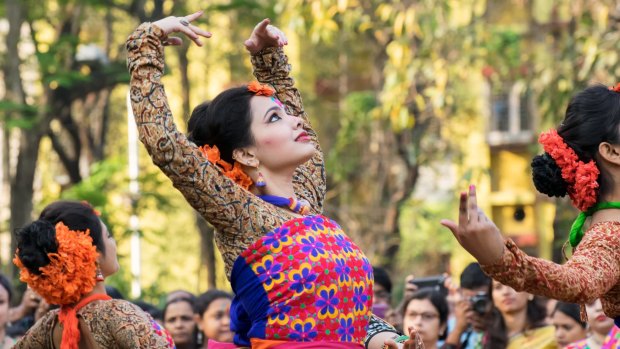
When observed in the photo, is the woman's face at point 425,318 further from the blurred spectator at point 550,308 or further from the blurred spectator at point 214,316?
the blurred spectator at point 214,316

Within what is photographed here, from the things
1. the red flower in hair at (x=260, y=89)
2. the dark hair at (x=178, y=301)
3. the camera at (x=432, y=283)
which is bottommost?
the dark hair at (x=178, y=301)

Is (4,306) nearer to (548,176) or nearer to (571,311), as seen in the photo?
(571,311)

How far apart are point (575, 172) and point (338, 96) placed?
20.3 metres

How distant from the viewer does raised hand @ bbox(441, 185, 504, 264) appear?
362 cm

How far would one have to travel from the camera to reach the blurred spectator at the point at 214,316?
26.6 feet

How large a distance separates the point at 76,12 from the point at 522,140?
12511 mm

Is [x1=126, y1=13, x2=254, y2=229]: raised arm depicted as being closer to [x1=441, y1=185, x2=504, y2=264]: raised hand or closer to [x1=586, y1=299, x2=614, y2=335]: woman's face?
[x1=441, y1=185, x2=504, y2=264]: raised hand

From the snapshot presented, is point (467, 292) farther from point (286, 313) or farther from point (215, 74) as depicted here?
point (215, 74)

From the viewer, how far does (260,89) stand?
4.59m

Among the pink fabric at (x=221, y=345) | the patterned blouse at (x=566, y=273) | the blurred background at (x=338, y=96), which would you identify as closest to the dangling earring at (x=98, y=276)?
the pink fabric at (x=221, y=345)

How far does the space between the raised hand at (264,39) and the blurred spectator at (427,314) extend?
10.3 ft

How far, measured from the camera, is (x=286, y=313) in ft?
13.9

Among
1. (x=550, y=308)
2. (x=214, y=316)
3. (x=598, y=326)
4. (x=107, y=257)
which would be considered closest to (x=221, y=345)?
(x=107, y=257)

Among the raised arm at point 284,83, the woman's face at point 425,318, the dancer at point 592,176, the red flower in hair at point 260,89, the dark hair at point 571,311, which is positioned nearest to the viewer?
the dancer at point 592,176
